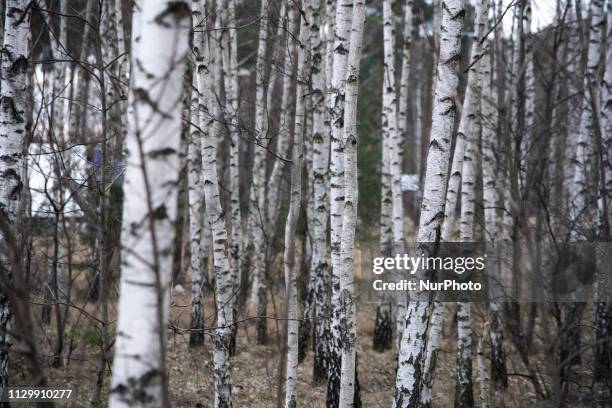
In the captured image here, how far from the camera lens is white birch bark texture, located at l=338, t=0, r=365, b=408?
5117 millimetres

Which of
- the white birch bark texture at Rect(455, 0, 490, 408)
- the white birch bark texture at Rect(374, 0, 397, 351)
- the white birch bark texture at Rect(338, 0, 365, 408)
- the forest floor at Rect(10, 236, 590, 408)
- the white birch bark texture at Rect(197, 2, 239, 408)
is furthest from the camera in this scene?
the white birch bark texture at Rect(374, 0, 397, 351)

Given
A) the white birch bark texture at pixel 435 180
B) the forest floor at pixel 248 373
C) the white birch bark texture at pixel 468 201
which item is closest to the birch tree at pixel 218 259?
the forest floor at pixel 248 373

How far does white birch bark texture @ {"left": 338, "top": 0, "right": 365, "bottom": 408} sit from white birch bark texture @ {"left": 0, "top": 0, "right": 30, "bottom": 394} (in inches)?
106

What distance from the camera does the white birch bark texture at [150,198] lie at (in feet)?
7.20

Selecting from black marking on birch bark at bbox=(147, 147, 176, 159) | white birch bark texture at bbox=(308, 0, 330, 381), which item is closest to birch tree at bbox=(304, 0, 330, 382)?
white birch bark texture at bbox=(308, 0, 330, 381)

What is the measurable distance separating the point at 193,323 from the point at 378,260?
326 centimetres

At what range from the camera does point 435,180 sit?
4.25 m

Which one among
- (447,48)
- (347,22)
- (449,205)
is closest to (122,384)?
(447,48)

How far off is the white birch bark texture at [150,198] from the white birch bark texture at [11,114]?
8.10 feet

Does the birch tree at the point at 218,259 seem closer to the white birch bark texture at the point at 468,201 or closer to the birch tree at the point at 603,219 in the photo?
the white birch bark texture at the point at 468,201

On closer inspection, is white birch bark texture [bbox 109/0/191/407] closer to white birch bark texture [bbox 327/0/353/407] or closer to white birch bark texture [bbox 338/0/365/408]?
white birch bark texture [bbox 338/0/365/408]

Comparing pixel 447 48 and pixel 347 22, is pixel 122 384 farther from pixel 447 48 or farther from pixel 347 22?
pixel 347 22

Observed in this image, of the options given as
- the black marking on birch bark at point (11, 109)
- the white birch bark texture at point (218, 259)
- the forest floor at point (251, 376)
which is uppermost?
the black marking on birch bark at point (11, 109)

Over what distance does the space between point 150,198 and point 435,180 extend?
2.63 meters
